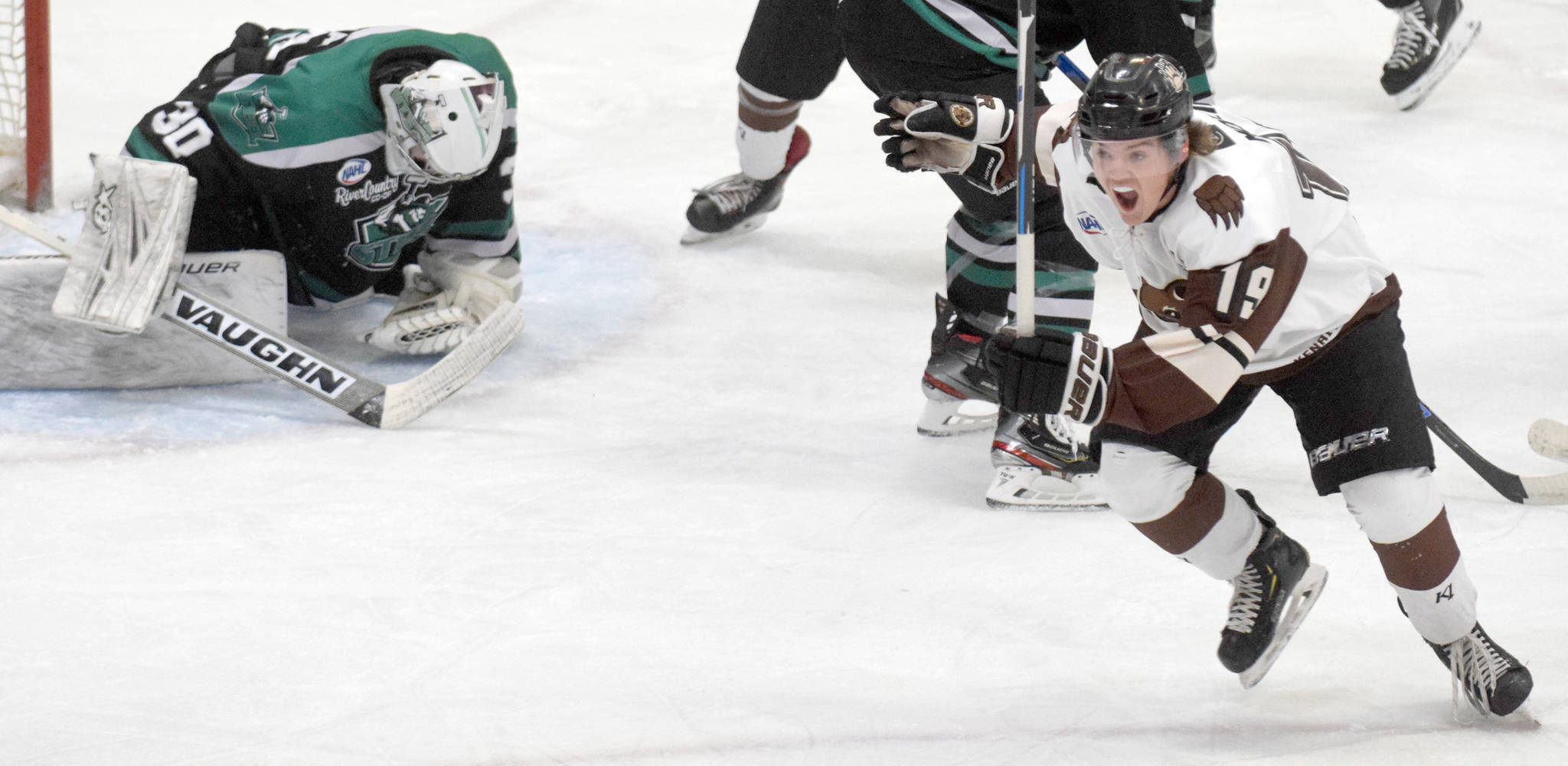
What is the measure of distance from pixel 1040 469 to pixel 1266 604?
0.73 m

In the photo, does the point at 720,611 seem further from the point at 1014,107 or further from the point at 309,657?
the point at 1014,107

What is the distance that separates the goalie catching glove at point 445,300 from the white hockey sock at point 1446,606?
1957mm

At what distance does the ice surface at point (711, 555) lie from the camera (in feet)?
6.80

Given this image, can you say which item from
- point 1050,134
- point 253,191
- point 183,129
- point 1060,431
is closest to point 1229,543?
point 1050,134

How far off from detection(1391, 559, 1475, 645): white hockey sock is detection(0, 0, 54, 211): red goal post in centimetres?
331

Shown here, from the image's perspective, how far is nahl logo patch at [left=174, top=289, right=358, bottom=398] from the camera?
299 centimetres

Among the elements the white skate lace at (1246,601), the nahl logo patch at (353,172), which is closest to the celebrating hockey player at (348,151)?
the nahl logo patch at (353,172)

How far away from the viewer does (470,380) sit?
127 inches

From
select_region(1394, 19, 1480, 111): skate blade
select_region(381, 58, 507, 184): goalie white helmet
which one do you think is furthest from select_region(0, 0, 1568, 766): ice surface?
select_region(1394, 19, 1480, 111): skate blade

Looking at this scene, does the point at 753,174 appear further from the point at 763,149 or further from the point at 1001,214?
the point at 1001,214

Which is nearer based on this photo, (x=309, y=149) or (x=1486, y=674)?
(x=1486, y=674)

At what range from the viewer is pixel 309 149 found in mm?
3115

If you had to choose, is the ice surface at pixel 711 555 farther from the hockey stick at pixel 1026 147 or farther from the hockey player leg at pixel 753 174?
the hockey stick at pixel 1026 147

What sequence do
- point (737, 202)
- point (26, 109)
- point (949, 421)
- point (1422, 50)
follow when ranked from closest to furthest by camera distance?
point (949, 421) → point (26, 109) → point (737, 202) → point (1422, 50)
